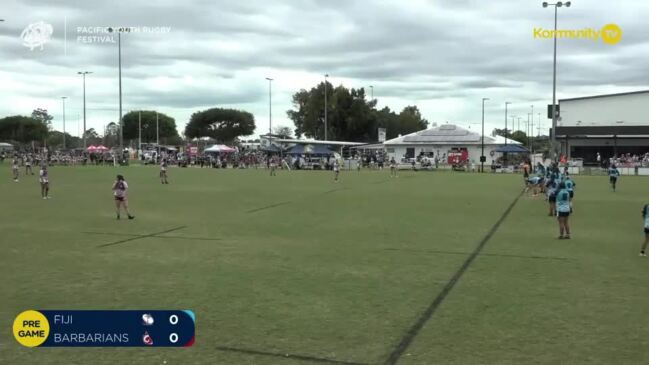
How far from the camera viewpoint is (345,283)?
31.3ft

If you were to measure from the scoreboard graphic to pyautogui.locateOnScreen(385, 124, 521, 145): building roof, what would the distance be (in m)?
83.5

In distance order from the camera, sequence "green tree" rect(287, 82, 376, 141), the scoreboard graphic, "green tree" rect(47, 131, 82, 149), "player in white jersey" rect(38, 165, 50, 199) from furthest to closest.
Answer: "green tree" rect(47, 131, 82, 149), "green tree" rect(287, 82, 376, 141), "player in white jersey" rect(38, 165, 50, 199), the scoreboard graphic

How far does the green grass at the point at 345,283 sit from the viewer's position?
6410mm

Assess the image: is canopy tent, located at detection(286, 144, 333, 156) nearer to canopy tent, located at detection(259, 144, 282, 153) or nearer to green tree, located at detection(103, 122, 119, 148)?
canopy tent, located at detection(259, 144, 282, 153)

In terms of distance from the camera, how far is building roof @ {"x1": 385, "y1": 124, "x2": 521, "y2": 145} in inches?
3435

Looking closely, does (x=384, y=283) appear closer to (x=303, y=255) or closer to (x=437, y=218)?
(x=303, y=255)

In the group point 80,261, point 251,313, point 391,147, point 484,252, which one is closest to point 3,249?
point 80,261


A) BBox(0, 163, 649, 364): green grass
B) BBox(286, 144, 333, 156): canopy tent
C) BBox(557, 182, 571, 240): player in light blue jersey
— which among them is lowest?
BBox(0, 163, 649, 364): green grass

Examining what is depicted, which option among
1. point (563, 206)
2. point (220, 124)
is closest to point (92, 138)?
point (220, 124)

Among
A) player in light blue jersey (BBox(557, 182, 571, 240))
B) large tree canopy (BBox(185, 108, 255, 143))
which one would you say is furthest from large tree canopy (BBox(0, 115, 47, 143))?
player in light blue jersey (BBox(557, 182, 571, 240))

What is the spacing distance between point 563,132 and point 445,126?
23.3 metres

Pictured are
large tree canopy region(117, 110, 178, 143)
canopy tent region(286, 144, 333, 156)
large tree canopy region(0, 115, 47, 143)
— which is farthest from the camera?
large tree canopy region(117, 110, 178, 143)

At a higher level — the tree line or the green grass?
the tree line

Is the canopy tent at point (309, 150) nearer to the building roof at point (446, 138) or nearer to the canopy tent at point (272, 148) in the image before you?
the canopy tent at point (272, 148)
